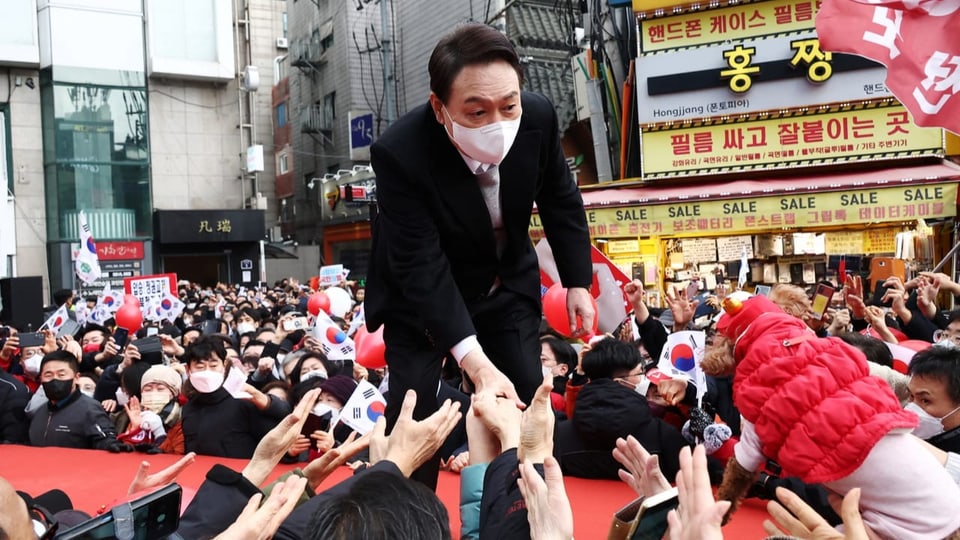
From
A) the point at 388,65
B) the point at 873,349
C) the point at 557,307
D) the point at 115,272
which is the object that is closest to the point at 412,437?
the point at 873,349

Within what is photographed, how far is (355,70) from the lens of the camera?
98.3 feet

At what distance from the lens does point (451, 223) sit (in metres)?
2.48

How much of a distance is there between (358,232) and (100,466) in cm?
2377

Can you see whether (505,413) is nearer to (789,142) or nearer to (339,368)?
(339,368)

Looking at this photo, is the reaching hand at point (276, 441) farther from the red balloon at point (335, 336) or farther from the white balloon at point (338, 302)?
the white balloon at point (338, 302)

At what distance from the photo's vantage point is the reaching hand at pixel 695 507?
1.48 meters

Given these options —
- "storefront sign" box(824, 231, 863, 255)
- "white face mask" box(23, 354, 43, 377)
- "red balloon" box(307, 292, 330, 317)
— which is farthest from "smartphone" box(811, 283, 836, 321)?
"storefront sign" box(824, 231, 863, 255)

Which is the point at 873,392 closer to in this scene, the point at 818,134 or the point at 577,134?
the point at 818,134

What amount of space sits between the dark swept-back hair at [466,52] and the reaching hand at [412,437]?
892 millimetres

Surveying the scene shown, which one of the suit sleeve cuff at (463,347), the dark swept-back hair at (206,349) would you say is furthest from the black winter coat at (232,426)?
the suit sleeve cuff at (463,347)

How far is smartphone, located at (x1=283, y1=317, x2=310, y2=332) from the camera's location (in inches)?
365

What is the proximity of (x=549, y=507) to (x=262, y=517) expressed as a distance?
689 millimetres

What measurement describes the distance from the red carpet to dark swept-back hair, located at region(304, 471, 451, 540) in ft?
5.72

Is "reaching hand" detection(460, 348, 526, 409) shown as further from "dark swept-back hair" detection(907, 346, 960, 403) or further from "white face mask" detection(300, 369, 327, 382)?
"white face mask" detection(300, 369, 327, 382)
